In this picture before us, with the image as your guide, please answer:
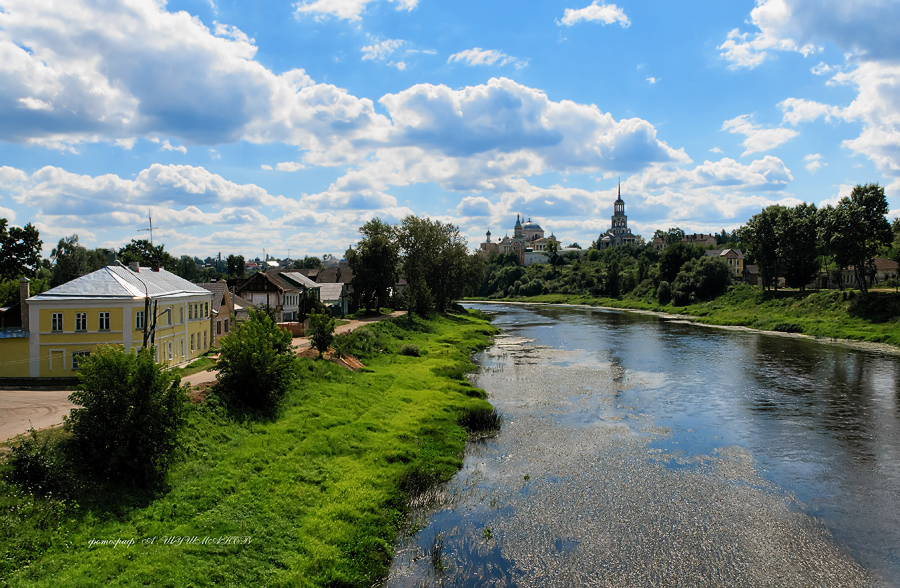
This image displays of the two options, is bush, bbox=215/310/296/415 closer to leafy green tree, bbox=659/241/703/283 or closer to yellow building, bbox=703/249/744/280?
leafy green tree, bbox=659/241/703/283

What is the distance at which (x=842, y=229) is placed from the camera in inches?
2687

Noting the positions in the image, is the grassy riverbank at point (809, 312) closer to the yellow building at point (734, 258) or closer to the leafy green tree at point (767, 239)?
the leafy green tree at point (767, 239)

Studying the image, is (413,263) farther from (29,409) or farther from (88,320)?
(29,409)

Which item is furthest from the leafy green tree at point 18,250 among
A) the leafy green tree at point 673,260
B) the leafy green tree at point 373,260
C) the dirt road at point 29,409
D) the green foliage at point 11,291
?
the leafy green tree at point 673,260

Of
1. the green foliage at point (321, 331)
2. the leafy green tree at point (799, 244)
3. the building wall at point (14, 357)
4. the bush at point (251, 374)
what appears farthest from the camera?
the leafy green tree at point (799, 244)

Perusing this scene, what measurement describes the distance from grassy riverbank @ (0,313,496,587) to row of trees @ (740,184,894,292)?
207 ft

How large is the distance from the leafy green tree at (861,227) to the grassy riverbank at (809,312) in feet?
14.0

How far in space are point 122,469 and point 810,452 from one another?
25379 millimetres

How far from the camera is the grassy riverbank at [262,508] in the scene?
11984 millimetres

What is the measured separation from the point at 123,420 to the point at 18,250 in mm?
69080

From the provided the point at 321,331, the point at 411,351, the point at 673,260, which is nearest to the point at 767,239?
the point at 673,260

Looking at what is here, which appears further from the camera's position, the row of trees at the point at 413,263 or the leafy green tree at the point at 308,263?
the leafy green tree at the point at 308,263

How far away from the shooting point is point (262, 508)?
52.7ft

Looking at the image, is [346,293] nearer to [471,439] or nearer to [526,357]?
[526,357]
